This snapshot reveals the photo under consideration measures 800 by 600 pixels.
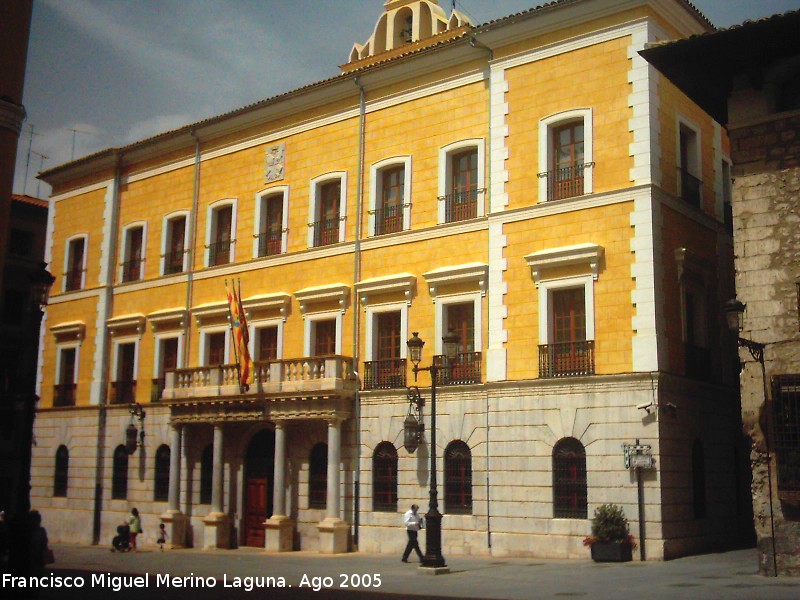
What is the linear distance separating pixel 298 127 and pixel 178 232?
22.6 ft

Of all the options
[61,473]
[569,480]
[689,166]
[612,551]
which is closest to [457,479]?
[569,480]

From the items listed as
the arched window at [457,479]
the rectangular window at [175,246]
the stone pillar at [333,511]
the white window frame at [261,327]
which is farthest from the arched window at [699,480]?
the rectangular window at [175,246]

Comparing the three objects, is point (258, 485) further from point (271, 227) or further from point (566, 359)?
point (566, 359)

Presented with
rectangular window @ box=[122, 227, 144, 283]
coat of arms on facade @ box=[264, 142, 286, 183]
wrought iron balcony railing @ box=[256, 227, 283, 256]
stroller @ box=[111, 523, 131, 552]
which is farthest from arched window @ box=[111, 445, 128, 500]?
coat of arms on facade @ box=[264, 142, 286, 183]

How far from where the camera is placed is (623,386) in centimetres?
2291

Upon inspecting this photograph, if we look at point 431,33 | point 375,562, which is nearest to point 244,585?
point 375,562

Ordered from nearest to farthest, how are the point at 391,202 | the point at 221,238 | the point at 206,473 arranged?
the point at 391,202, the point at 206,473, the point at 221,238

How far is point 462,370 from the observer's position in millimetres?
26141

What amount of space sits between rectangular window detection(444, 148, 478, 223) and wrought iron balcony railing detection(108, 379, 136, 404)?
14.6m

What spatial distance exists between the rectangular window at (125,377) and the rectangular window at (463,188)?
1465cm

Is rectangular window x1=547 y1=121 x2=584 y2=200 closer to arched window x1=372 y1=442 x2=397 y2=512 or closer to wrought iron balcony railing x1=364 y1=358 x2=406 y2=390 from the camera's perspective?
wrought iron balcony railing x1=364 y1=358 x2=406 y2=390

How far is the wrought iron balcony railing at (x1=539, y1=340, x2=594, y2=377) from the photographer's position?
23.7 meters

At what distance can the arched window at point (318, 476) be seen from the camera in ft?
93.1

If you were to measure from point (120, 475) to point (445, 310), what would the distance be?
14988mm
